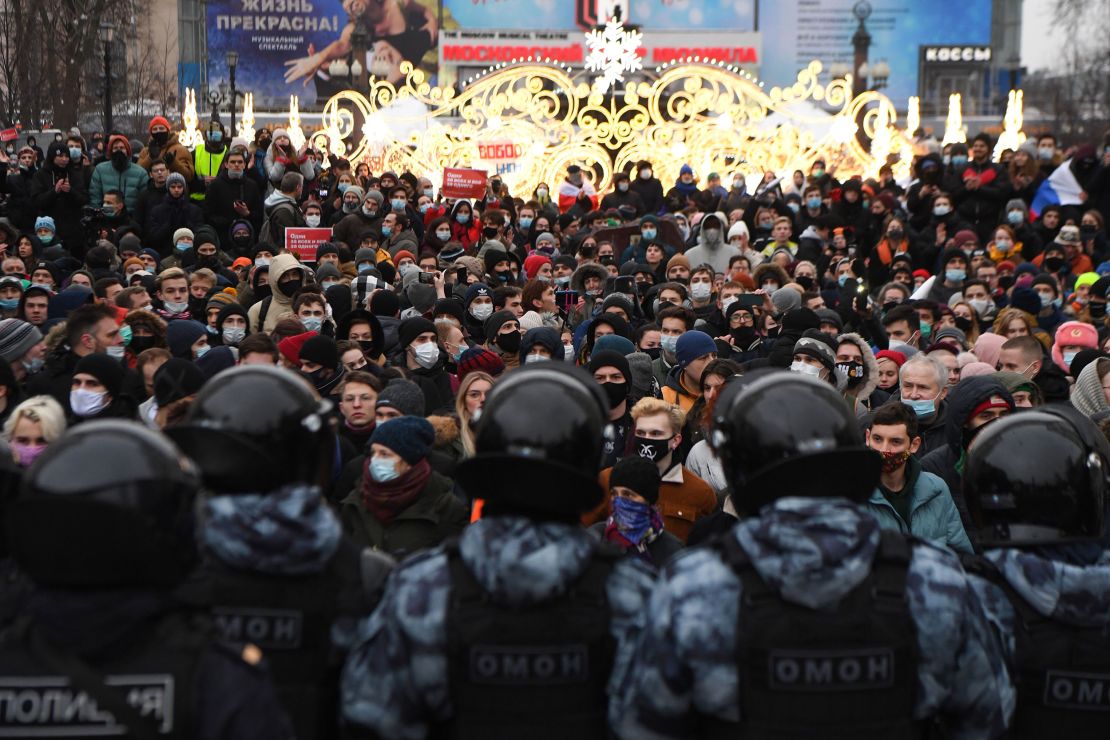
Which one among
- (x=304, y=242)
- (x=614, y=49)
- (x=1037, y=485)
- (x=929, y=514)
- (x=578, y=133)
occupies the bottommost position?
(x=929, y=514)

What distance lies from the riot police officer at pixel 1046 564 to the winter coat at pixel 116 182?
40.5ft

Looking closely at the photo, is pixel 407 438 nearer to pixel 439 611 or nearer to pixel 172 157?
pixel 439 611

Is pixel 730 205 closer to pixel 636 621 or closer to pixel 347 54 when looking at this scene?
pixel 636 621

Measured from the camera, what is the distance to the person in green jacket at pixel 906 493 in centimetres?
589

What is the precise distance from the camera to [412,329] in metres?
8.57

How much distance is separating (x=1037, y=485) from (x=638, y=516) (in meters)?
2.06

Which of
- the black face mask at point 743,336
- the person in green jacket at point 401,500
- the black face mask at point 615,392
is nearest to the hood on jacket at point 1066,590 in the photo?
the person in green jacket at point 401,500

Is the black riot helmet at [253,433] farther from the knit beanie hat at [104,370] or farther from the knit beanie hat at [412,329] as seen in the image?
the knit beanie hat at [412,329]

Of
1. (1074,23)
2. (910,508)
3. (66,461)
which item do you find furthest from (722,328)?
(1074,23)

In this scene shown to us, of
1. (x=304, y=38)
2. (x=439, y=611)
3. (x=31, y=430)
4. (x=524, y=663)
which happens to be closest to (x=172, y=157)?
(x=31, y=430)

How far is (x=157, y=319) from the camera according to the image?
8500 millimetres

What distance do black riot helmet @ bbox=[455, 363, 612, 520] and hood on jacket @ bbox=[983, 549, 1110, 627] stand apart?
1022mm

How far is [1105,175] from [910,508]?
41.0 feet

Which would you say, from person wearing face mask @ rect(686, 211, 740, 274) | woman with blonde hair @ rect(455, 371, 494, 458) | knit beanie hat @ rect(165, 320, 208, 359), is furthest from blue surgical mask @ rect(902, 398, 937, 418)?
person wearing face mask @ rect(686, 211, 740, 274)
